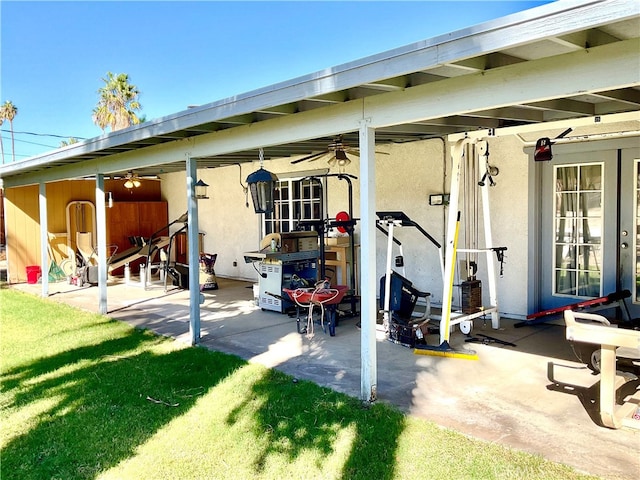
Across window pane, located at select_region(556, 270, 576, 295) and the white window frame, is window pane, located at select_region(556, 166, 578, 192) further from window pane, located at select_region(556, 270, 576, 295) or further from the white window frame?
the white window frame

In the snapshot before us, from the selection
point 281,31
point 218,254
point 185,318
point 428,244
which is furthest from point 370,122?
point 281,31

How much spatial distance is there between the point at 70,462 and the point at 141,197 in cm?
→ 1064

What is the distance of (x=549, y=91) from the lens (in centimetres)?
280

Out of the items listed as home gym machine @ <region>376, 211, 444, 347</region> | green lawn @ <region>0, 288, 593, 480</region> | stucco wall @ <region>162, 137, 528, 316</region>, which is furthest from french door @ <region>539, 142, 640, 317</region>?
green lawn @ <region>0, 288, 593, 480</region>

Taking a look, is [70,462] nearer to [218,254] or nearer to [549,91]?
[549,91]

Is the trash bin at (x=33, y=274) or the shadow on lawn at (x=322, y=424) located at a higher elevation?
the trash bin at (x=33, y=274)

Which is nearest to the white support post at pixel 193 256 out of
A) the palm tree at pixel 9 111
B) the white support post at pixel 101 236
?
the white support post at pixel 101 236

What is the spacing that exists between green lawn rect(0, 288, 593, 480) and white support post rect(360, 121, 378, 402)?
0.24 meters

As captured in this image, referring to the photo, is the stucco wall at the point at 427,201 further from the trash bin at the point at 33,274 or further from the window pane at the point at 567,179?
the trash bin at the point at 33,274

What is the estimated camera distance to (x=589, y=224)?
5820 mm

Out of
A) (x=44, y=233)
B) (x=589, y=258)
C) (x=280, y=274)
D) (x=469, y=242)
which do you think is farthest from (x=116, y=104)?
(x=589, y=258)

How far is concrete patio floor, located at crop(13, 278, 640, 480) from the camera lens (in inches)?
122

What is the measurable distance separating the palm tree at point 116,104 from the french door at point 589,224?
22.8m

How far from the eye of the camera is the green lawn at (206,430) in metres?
2.90
